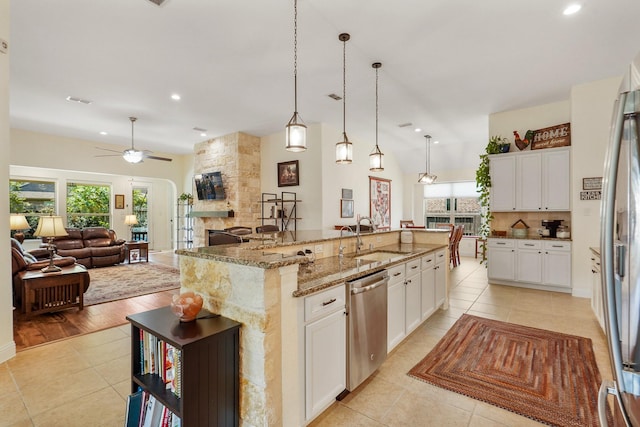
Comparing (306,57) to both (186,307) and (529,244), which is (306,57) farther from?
(529,244)

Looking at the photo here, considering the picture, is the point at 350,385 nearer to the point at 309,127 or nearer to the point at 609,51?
the point at 609,51

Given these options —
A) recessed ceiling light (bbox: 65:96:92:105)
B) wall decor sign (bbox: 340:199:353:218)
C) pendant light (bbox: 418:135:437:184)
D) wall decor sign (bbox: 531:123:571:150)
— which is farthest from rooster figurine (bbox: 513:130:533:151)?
recessed ceiling light (bbox: 65:96:92:105)

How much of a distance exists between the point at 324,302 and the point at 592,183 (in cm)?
489

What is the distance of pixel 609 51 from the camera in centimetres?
356

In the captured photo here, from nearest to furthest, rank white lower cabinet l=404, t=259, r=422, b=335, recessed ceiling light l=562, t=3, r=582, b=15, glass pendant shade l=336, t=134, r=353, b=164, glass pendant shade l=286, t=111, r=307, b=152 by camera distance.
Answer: recessed ceiling light l=562, t=3, r=582, b=15 → glass pendant shade l=286, t=111, r=307, b=152 → white lower cabinet l=404, t=259, r=422, b=335 → glass pendant shade l=336, t=134, r=353, b=164

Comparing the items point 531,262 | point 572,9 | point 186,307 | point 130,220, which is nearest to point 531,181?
point 531,262

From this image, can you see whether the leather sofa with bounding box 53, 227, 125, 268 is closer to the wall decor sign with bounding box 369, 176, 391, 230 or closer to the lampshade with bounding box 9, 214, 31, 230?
the lampshade with bounding box 9, 214, 31, 230

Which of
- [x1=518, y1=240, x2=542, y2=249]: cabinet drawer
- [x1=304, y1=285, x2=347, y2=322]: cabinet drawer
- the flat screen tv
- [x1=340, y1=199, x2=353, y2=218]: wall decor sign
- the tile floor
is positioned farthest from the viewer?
the flat screen tv

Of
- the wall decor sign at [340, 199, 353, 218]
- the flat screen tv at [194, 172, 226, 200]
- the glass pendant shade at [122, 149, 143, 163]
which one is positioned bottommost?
the wall decor sign at [340, 199, 353, 218]

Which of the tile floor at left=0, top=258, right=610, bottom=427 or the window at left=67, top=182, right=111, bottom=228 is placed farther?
the window at left=67, top=182, right=111, bottom=228

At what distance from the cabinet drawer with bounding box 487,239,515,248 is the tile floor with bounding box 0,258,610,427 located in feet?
5.75

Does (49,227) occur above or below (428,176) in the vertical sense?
below

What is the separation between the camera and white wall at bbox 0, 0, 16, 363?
8.91ft

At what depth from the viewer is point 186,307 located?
1684 mm
